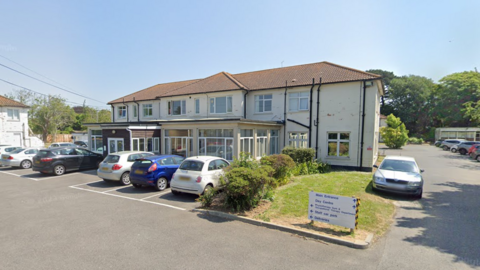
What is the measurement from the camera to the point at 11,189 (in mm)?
10211

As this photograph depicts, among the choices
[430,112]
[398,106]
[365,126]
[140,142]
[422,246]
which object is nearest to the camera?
[422,246]

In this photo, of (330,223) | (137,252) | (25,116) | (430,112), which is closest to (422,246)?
(330,223)

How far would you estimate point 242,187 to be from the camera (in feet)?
22.7

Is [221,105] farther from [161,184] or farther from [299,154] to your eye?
[161,184]

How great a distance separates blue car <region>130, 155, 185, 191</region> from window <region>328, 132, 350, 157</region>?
1156cm

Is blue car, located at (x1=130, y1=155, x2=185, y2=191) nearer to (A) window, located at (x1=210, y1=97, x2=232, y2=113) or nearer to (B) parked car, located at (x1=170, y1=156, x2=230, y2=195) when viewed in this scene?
(B) parked car, located at (x1=170, y1=156, x2=230, y2=195)

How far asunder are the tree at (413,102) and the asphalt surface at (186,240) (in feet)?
198

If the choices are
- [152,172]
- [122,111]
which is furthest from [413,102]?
[152,172]

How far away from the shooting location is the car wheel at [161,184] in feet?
32.1

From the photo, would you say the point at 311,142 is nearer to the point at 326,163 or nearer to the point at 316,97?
the point at 326,163

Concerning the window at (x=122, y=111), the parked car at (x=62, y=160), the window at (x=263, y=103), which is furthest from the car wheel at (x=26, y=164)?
the window at (x=263, y=103)

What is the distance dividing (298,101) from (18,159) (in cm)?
2048

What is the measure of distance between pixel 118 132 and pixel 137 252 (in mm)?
13483

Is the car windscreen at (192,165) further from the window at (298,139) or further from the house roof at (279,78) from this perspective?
the window at (298,139)
